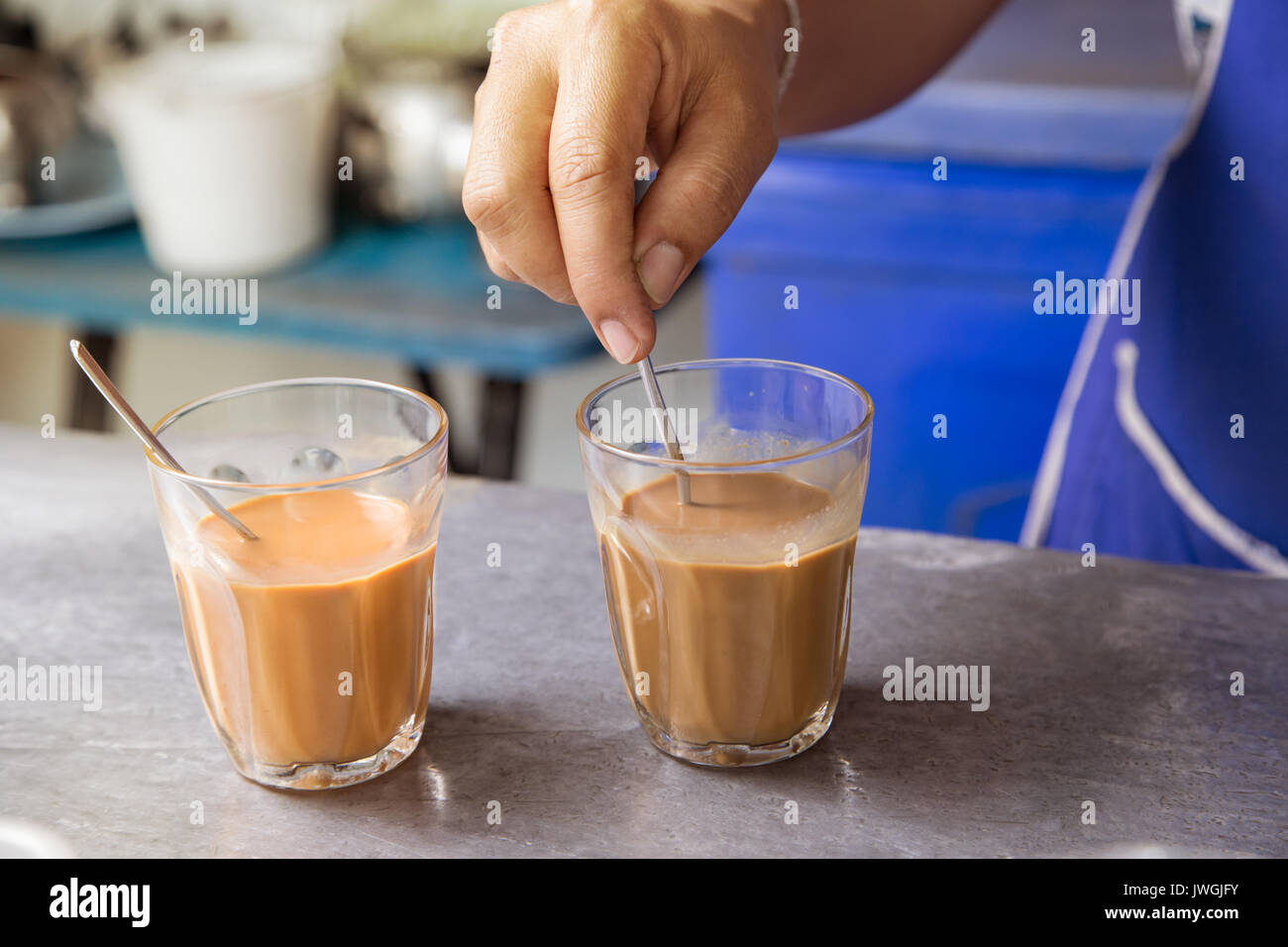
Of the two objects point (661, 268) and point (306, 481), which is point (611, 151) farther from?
point (306, 481)

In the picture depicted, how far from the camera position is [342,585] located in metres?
0.71

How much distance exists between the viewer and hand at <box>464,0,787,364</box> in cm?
68

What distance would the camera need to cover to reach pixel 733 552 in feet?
2.32

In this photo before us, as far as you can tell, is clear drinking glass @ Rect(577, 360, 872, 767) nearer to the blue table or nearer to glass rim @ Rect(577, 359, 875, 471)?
glass rim @ Rect(577, 359, 875, 471)

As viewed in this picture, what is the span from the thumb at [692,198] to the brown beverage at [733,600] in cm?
12

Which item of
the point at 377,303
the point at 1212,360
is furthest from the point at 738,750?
the point at 377,303

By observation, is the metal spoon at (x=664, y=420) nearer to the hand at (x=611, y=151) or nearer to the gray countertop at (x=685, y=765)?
the hand at (x=611, y=151)

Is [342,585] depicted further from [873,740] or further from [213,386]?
[213,386]

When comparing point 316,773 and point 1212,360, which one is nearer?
point 316,773

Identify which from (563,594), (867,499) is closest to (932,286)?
(867,499)

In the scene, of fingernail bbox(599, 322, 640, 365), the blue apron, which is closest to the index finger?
fingernail bbox(599, 322, 640, 365)

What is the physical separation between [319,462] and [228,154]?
4.47ft

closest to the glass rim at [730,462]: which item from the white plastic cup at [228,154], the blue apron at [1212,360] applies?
the blue apron at [1212,360]
